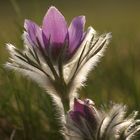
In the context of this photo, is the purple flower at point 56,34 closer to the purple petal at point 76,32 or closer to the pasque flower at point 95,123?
the purple petal at point 76,32

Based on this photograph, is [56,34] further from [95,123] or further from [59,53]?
Answer: [95,123]

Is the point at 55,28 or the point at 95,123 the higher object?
the point at 55,28

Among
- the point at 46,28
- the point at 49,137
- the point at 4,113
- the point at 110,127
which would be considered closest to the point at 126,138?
the point at 110,127

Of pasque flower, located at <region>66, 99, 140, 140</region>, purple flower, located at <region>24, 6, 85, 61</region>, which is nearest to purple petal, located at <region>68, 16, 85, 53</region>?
purple flower, located at <region>24, 6, 85, 61</region>

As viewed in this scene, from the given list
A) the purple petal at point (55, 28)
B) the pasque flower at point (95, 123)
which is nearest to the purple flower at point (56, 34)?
the purple petal at point (55, 28)

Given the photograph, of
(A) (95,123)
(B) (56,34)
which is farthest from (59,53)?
(A) (95,123)

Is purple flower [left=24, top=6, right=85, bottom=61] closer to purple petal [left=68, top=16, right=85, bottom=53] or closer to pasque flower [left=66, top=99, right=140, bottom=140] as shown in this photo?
purple petal [left=68, top=16, right=85, bottom=53]
